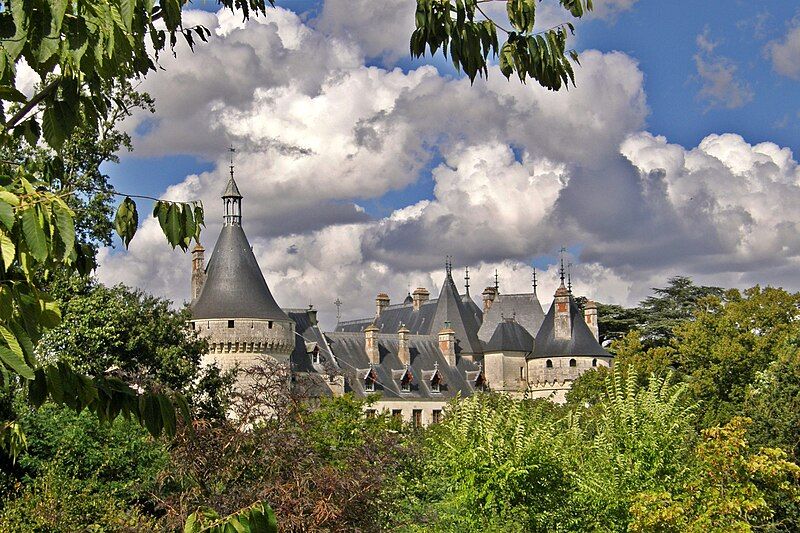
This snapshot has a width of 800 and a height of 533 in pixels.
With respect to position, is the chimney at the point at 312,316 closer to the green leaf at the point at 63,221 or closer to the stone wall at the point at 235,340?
A: the stone wall at the point at 235,340

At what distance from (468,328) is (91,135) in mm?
41866

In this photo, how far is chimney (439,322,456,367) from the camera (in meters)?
61.0

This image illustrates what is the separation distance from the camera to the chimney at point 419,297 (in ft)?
221

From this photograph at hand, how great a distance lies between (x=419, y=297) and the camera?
2667 inches

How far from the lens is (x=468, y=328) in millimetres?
63875

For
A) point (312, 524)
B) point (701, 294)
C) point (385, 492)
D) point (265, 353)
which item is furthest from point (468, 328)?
point (312, 524)

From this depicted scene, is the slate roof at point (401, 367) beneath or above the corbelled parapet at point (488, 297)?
beneath

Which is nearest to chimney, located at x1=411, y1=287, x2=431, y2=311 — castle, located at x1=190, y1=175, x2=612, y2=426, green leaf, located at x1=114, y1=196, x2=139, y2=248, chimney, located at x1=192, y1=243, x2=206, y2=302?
castle, located at x1=190, y1=175, x2=612, y2=426

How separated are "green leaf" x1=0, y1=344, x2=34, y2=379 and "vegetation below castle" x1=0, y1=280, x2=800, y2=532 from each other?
8770 millimetres

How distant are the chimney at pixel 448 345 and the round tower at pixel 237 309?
16.5 meters

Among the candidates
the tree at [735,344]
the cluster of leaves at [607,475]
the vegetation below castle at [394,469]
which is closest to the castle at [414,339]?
the tree at [735,344]

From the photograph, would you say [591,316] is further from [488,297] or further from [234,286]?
[234,286]

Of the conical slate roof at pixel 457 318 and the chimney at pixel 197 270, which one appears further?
the conical slate roof at pixel 457 318

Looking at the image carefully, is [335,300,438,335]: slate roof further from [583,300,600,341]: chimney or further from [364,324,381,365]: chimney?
[583,300,600,341]: chimney
